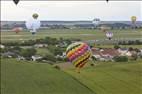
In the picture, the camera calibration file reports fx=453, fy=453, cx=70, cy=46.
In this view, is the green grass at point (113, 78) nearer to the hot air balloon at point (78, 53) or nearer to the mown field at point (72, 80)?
the mown field at point (72, 80)

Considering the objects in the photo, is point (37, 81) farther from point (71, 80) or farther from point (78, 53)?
point (78, 53)

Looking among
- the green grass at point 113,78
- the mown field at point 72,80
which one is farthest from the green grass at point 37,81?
the green grass at point 113,78

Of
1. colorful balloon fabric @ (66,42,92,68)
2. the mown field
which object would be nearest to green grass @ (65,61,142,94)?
the mown field

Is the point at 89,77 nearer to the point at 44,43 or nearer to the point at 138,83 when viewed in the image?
the point at 138,83

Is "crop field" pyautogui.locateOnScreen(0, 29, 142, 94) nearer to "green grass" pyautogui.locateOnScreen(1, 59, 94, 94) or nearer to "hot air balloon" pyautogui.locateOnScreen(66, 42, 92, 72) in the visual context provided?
"green grass" pyautogui.locateOnScreen(1, 59, 94, 94)

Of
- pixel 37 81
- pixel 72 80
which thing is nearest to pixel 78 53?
pixel 72 80

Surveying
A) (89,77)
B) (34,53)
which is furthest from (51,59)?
(89,77)
